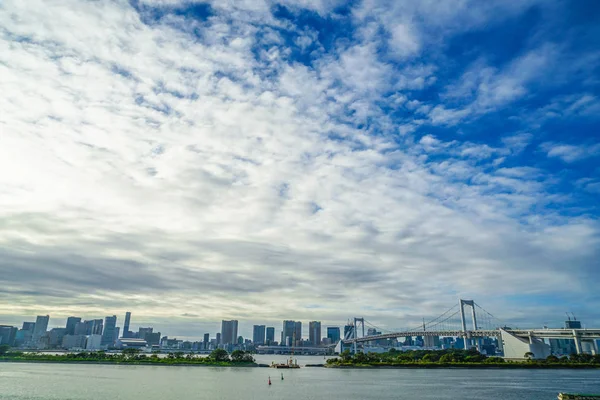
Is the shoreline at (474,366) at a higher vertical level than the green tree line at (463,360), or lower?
lower

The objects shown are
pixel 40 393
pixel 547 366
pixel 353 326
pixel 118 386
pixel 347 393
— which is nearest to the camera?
pixel 40 393

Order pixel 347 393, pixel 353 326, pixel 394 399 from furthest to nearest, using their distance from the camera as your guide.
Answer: pixel 353 326 → pixel 347 393 → pixel 394 399

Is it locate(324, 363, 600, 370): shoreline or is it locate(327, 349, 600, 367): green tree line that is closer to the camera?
locate(324, 363, 600, 370): shoreline

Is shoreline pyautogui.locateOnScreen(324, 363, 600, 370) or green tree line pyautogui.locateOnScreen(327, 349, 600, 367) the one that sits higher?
green tree line pyautogui.locateOnScreen(327, 349, 600, 367)

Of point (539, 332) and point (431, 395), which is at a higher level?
point (539, 332)

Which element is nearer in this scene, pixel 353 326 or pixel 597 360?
pixel 597 360

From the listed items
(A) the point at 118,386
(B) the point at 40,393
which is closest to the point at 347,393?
(A) the point at 118,386

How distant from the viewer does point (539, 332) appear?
388ft

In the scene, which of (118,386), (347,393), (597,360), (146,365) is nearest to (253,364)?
(146,365)

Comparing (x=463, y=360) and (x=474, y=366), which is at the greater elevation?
(x=463, y=360)

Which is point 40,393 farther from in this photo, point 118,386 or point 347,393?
point 347,393

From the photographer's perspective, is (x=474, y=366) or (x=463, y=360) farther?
(x=463, y=360)

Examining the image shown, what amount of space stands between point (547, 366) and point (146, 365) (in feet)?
320

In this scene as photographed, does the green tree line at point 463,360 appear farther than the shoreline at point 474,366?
Yes
